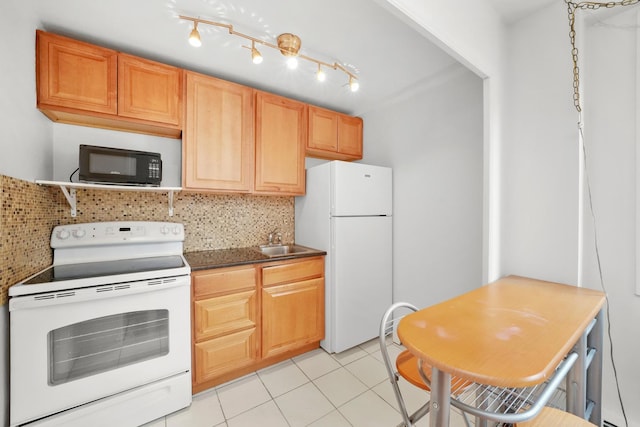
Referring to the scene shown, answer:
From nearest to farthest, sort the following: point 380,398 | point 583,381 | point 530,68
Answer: point 583,381, point 530,68, point 380,398

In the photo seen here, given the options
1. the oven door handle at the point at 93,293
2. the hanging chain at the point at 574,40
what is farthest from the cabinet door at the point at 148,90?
the hanging chain at the point at 574,40

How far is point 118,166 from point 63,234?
59 centimetres

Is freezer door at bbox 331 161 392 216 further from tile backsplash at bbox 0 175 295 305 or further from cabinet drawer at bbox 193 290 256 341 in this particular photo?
cabinet drawer at bbox 193 290 256 341

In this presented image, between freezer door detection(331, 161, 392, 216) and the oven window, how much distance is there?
60.0 inches

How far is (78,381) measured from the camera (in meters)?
1.36

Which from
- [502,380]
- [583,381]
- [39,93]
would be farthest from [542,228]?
[39,93]

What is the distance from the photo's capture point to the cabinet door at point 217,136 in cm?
198

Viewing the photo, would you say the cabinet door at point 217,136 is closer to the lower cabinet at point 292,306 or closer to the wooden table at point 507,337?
the lower cabinet at point 292,306

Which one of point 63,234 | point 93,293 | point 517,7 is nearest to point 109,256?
point 63,234

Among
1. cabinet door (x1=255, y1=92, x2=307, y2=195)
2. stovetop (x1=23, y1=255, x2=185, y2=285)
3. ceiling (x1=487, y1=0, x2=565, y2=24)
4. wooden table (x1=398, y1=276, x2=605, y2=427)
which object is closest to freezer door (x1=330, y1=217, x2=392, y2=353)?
cabinet door (x1=255, y1=92, x2=307, y2=195)

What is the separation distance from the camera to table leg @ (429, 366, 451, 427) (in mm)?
735

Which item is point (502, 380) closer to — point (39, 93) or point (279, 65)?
point (279, 65)

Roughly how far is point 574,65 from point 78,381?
10.4ft

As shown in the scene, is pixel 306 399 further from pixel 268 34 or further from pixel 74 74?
pixel 74 74
